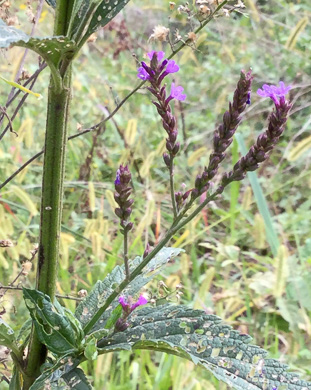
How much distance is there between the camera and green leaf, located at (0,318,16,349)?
1.57 feet

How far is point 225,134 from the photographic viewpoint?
48 cm

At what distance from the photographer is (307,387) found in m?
0.49

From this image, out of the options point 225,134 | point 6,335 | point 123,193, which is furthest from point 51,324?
point 225,134

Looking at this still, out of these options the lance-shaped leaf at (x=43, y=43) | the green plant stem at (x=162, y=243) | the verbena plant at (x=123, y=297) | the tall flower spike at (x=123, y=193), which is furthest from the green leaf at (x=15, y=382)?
the lance-shaped leaf at (x=43, y=43)

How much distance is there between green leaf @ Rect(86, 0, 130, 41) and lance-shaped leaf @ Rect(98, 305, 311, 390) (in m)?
0.30

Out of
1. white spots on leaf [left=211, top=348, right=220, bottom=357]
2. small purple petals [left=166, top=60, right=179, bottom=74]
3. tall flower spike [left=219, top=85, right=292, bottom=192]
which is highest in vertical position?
small purple petals [left=166, top=60, right=179, bottom=74]

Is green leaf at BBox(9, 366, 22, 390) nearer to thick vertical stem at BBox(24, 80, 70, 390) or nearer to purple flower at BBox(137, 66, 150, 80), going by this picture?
thick vertical stem at BBox(24, 80, 70, 390)

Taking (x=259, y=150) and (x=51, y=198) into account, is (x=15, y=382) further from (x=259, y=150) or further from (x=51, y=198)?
(x=259, y=150)

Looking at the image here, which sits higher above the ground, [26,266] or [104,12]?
[104,12]

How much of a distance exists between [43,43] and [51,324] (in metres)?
0.26

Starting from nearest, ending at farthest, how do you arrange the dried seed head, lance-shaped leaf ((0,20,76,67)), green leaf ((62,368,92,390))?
1. lance-shaped leaf ((0,20,76,67))
2. green leaf ((62,368,92,390))
3. the dried seed head

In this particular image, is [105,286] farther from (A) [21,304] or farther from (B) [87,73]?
(B) [87,73]

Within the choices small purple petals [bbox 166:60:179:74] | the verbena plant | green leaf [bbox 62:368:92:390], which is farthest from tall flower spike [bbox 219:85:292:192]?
green leaf [bbox 62:368:92:390]

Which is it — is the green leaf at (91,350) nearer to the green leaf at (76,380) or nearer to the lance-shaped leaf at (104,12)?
the green leaf at (76,380)
